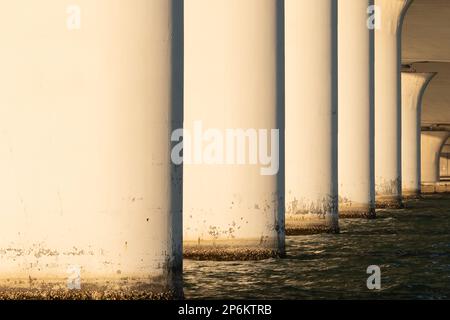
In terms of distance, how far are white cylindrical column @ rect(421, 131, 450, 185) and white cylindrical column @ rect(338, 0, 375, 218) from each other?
226 ft

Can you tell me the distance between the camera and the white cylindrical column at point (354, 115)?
4012 centimetres

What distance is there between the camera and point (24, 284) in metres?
15.3

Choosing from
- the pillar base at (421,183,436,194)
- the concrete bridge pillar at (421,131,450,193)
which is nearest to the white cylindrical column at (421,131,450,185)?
the concrete bridge pillar at (421,131,450,193)

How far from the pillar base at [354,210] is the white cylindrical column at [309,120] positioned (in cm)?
753

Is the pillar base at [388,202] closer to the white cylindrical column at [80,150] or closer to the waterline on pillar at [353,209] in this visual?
the waterline on pillar at [353,209]

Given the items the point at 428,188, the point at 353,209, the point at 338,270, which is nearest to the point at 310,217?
the point at 353,209

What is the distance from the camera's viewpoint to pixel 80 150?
49.6 feet

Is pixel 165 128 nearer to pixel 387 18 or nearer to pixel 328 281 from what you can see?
pixel 328 281

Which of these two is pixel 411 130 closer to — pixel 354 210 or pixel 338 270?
pixel 354 210

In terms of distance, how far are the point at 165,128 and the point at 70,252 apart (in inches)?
78.4

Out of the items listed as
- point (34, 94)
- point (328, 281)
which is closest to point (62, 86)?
point (34, 94)
